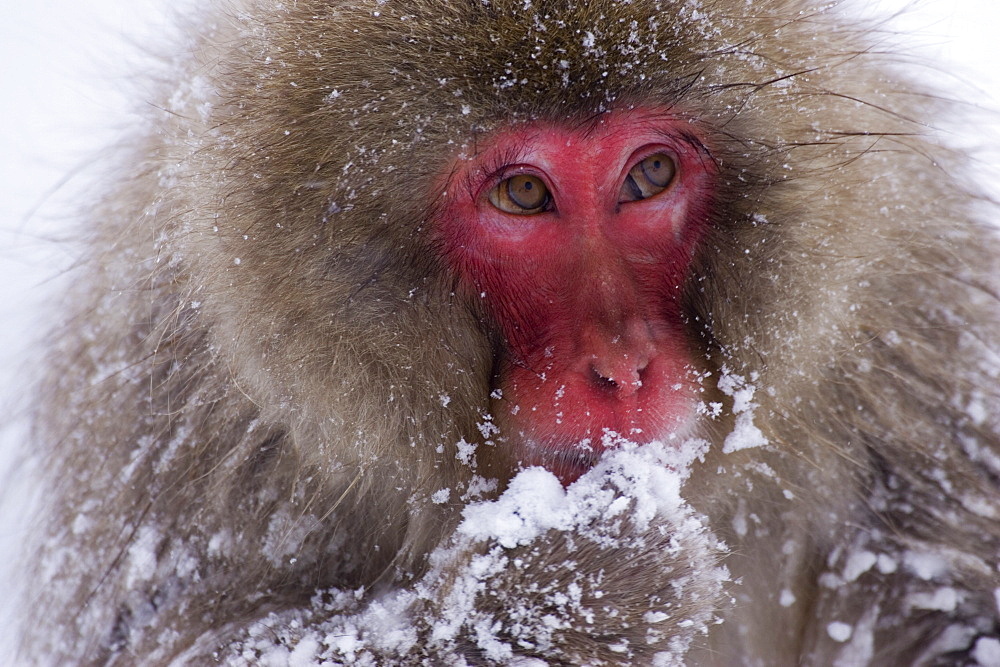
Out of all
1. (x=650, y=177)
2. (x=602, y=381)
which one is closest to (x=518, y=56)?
(x=650, y=177)

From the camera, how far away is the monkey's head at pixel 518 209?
1.89 metres

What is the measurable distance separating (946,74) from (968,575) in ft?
4.71

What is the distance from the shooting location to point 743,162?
2020 mm

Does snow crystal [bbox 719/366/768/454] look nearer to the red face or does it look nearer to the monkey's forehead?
the red face

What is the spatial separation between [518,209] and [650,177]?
28 centimetres

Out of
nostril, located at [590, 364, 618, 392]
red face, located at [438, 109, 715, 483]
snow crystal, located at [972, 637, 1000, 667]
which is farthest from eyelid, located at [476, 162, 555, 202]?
snow crystal, located at [972, 637, 1000, 667]

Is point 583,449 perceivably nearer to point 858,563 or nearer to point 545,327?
point 545,327

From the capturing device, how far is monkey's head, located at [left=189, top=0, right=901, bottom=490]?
1.89 meters

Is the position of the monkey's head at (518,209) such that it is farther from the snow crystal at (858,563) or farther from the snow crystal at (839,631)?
the snow crystal at (839,631)

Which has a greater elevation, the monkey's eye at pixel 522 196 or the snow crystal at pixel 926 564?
the monkey's eye at pixel 522 196

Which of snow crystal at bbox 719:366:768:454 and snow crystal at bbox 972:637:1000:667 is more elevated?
snow crystal at bbox 719:366:768:454

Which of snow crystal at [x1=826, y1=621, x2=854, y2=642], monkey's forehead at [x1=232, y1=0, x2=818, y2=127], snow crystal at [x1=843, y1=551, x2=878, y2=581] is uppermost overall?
monkey's forehead at [x1=232, y1=0, x2=818, y2=127]

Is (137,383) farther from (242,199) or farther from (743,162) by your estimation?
(743,162)

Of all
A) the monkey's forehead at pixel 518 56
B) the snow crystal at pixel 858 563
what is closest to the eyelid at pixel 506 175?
the monkey's forehead at pixel 518 56
